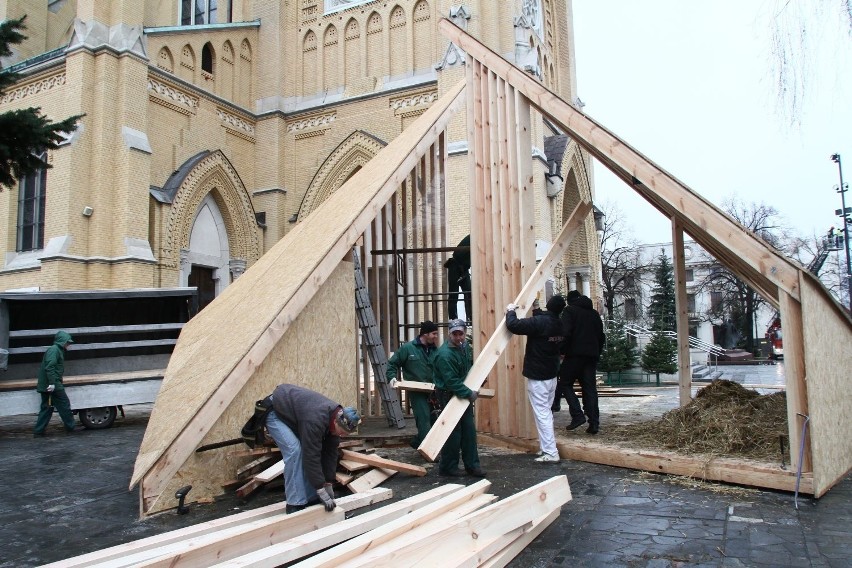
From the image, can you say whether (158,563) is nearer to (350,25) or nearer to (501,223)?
(501,223)

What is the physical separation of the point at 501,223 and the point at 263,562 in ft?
16.5

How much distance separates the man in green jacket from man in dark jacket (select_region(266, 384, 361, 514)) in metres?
6.50

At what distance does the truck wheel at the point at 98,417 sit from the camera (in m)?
10.4

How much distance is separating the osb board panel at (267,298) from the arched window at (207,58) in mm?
14384

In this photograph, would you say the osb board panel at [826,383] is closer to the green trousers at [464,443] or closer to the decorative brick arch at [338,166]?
the green trousers at [464,443]

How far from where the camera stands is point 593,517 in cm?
462

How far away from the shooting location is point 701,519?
450cm

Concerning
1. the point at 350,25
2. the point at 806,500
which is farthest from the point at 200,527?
the point at 350,25

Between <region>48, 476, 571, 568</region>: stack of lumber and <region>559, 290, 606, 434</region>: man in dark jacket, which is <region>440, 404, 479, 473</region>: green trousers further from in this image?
<region>559, 290, 606, 434</region>: man in dark jacket

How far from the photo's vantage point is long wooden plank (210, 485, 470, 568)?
3429mm

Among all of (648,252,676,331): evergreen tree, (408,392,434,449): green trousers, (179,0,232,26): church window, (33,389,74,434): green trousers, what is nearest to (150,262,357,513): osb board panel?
(408,392,434,449): green trousers

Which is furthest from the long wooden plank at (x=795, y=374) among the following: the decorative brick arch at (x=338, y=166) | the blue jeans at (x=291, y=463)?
the decorative brick arch at (x=338, y=166)

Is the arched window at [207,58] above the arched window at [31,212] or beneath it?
above

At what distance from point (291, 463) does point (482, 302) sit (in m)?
3.57
